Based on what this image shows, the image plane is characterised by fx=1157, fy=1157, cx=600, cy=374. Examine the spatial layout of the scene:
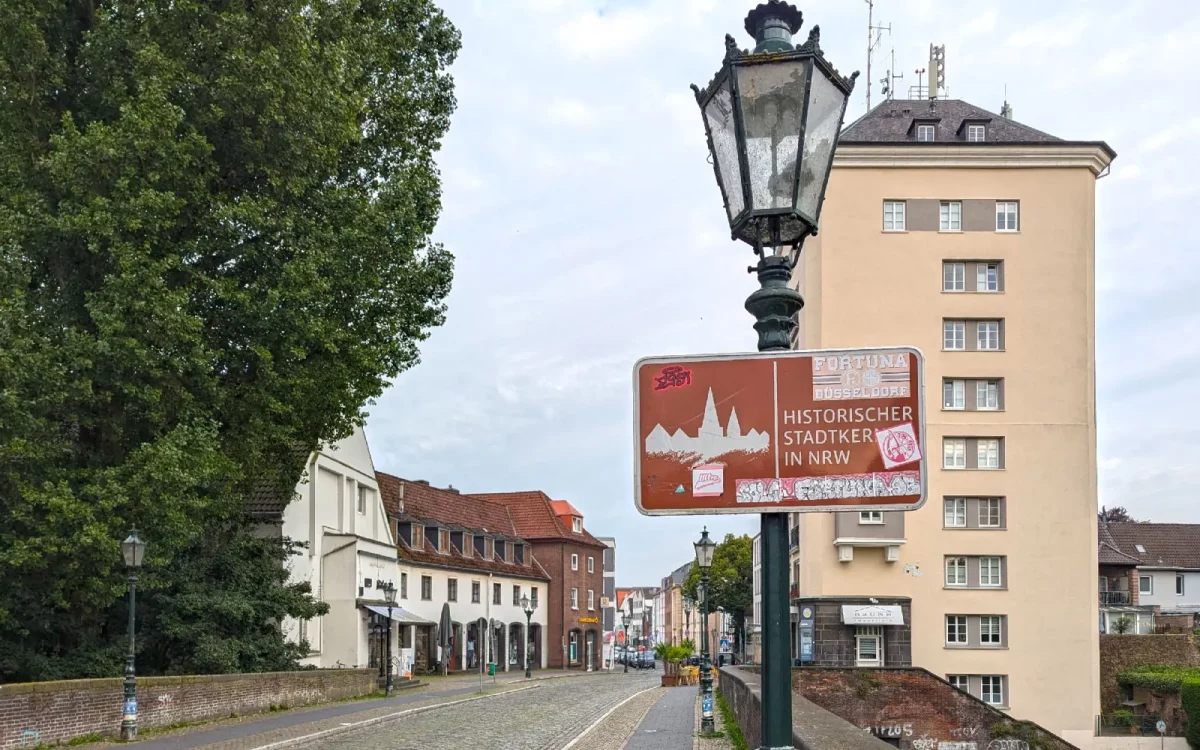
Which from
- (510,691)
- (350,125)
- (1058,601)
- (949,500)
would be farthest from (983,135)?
(350,125)

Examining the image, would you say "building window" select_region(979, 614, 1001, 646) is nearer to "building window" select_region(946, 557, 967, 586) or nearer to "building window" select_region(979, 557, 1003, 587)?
"building window" select_region(979, 557, 1003, 587)

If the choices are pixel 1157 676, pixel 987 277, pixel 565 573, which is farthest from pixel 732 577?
pixel 987 277

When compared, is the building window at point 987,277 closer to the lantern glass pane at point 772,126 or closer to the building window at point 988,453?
the building window at point 988,453

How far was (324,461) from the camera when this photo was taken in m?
39.8

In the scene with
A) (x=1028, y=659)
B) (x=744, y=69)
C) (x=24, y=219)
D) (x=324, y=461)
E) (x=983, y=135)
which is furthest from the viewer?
(x=983, y=135)

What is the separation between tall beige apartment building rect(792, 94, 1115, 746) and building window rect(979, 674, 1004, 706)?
8cm

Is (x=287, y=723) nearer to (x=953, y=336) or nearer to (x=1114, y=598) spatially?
(x=953, y=336)

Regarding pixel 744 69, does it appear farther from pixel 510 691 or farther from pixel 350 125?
pixel 510 691

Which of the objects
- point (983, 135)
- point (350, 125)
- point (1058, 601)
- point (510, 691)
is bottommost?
point (510, 691)

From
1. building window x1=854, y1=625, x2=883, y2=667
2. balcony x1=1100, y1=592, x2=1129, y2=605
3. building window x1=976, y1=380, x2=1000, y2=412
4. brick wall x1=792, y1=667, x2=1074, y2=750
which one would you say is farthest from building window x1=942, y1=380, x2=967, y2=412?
balcony x1=1100, y1=592, x2=1129, y2=605

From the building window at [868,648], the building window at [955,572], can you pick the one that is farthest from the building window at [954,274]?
the building window at [868,648]

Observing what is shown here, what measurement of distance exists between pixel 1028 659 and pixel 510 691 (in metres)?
19.7

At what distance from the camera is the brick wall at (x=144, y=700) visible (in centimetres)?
1769

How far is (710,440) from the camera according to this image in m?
3.95
